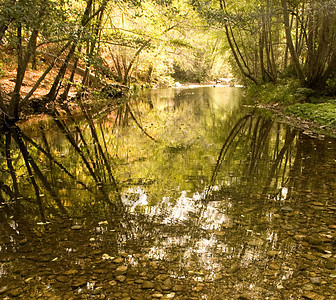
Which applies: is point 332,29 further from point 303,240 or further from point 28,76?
point 28,76

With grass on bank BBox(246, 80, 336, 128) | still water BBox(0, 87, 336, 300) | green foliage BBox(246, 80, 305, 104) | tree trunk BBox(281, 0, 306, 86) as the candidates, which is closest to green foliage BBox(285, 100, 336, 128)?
grass on bank BBox(246, 80, 336, 128)


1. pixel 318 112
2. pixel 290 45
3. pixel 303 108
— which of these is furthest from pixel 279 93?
pixel 318 112

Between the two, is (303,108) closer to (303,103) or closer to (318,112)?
(303,103)

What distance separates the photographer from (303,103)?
1527 cm

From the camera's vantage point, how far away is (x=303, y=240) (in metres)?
4.18

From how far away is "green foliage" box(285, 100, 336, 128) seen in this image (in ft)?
40.3

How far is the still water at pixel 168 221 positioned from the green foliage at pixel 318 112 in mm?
3075

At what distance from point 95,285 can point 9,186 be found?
13.4ft

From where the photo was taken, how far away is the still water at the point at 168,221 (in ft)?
11.1

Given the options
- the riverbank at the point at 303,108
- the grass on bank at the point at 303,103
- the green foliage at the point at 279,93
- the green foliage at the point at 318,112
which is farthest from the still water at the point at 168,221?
the green foliage at the point at 279,93

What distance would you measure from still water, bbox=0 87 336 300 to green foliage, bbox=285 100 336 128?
307 centimetres

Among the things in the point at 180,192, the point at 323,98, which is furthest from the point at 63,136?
the point at 323,98

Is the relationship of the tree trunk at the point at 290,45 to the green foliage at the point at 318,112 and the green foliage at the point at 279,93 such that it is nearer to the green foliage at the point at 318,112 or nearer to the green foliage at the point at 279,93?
the green foliage at the point at 279,93

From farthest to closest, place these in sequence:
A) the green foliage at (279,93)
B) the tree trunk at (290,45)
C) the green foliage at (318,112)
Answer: the green foliage at (279,93) → the tree trunk at (290,45) → the green foliage at (318,112)
